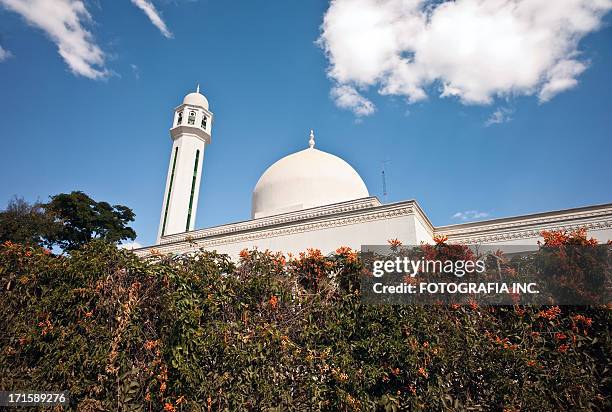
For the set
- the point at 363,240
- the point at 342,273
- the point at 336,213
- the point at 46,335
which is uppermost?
the point at 336,213

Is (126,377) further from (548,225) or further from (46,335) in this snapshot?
(548,225)

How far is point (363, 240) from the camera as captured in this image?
11328mm

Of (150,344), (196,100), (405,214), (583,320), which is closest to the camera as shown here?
(583,320)

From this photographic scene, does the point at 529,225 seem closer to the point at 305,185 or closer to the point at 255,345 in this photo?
the point at 305,185

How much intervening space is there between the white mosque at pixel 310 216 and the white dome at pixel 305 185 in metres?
0.04

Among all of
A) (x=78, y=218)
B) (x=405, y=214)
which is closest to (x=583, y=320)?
(x=405, y=214)

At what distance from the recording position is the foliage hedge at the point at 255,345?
287cm

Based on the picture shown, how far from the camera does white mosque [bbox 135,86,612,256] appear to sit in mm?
10969

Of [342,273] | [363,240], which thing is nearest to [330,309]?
[342,273]

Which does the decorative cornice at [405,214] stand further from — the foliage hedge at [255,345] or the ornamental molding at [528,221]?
the foliage hedge at [255,345]

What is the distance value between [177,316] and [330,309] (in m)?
1.36

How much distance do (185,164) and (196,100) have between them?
4280 mm

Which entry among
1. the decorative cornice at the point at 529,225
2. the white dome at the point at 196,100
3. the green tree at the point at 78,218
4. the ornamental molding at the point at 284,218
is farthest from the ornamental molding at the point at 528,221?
the green tree at the point at 78,218

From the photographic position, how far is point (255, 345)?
3.14 m
